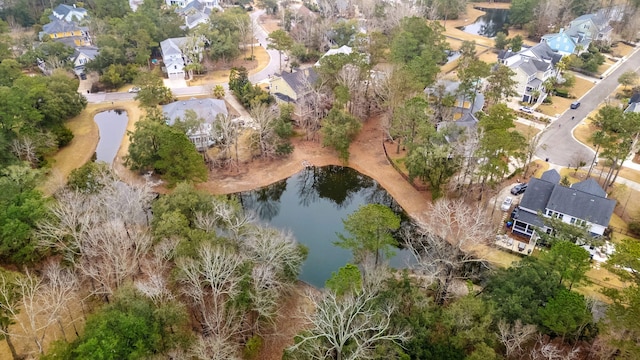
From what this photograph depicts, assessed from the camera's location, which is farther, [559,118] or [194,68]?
[194,68]

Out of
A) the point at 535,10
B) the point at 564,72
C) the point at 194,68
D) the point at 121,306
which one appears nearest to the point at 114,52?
the point at 194,68

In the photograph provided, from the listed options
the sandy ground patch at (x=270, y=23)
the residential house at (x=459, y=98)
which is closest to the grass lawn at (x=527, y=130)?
the residential house at (x=459, y=98)

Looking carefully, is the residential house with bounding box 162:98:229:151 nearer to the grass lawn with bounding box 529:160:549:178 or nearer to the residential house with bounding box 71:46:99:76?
the residential house with bounding box 71:46:99:76

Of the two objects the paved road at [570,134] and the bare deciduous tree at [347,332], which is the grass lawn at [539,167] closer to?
the paved road at [570,134]

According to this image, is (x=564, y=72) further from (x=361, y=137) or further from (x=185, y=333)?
(x=185, y=333)

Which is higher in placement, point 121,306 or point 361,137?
point 121,306

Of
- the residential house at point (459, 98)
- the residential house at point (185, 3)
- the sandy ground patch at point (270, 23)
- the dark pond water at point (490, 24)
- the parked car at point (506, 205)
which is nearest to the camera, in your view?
the parked car at point (506, 205)
